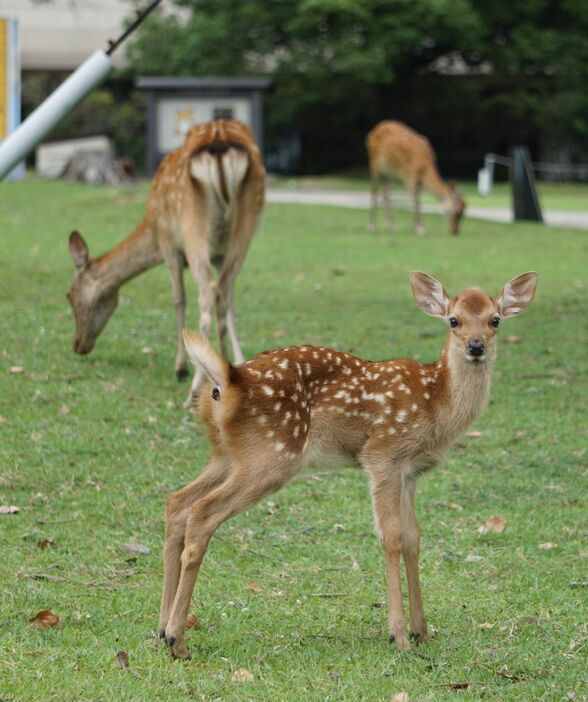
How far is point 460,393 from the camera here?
4.88 meters

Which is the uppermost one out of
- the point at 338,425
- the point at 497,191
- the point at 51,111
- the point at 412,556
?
the point at 51,111

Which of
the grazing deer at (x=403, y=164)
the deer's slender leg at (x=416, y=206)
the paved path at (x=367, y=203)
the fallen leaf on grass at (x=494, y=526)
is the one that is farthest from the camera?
the paved path at (x=367, y=203)

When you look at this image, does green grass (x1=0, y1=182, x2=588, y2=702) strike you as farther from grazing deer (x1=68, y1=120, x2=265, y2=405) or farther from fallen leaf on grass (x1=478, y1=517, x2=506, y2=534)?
grazing deer (x1=68, y1=120, x2=265, y2=405)

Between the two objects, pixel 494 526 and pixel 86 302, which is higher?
pixel 494 526

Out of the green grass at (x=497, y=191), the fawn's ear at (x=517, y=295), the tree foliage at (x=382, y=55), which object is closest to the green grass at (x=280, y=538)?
the fawn's ear at (x=517, y=295)

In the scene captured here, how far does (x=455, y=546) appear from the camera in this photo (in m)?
5.82

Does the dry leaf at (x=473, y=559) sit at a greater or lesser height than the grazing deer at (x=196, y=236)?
lesser

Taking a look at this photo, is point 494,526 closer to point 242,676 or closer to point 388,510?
point 388,510

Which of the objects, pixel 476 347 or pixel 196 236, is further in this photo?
pixel 196 236

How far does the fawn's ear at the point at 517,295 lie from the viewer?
16.8ft

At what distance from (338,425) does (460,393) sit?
50 cm

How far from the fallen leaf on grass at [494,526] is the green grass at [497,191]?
1959 centimetres

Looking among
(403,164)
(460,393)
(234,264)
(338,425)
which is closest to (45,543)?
(338,425)

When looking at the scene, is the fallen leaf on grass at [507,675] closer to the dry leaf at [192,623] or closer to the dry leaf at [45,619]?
the dry leaf at [192,623]
